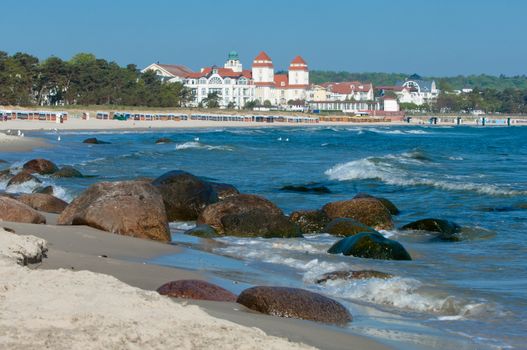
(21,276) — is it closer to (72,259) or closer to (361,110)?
(72,259)

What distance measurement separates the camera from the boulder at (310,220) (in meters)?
15.0

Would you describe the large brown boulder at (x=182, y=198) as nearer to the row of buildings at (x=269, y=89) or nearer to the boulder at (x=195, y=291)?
the boulder at (x=195, y=291)

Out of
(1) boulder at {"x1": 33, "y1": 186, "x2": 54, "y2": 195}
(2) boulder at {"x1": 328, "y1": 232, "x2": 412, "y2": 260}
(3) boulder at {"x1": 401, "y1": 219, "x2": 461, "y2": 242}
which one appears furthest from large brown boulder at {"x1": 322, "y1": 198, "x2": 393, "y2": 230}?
(1) boulder at {"x1": 33, "y1": 186, "x2": 54, "y2": 195}

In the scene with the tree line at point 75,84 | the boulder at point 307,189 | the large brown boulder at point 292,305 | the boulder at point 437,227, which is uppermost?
the tree line at point 75,84

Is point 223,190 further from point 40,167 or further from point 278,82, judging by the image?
point 278,82

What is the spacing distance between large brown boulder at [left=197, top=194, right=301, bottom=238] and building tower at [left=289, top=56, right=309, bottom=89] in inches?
6555

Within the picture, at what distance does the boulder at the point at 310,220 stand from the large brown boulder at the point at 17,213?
15.0ft

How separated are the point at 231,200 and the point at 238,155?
2854 cm

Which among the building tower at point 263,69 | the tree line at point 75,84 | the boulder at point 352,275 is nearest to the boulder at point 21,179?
the boulder at point 352,275

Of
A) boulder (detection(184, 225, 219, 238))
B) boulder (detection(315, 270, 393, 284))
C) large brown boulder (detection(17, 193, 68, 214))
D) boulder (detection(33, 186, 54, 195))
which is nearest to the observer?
boulder (detection(315, 270, 393, 284))

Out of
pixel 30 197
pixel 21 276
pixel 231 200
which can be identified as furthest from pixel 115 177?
pixel 21 276

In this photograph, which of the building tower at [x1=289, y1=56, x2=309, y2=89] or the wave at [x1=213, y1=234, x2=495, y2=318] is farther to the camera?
the building tower at [x1=289, y1=56, x2=309, y2=89]

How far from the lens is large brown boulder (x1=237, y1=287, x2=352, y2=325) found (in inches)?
300

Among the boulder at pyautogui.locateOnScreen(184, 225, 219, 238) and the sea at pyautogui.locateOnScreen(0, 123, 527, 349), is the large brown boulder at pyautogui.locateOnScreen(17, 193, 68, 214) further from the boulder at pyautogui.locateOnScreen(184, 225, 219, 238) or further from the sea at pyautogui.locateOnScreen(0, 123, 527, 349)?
the boulder at pyautogui.locateOnScreen(184, 225, 219, 238)
